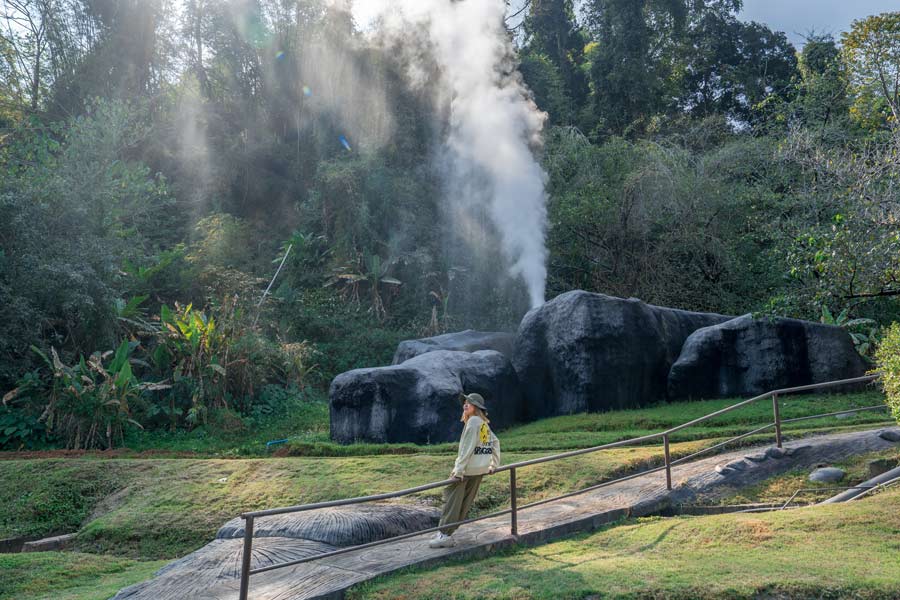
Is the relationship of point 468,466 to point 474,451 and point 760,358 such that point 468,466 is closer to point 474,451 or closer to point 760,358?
point 474,451

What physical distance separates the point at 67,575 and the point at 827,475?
906cm

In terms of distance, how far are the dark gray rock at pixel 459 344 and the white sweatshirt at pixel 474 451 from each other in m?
11.9

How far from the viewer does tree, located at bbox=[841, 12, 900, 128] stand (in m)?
21.3

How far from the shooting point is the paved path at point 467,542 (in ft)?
21.2

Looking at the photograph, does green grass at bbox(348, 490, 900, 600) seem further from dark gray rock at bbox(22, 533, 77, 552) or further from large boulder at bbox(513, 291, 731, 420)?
large boulder at bbox(513, 291, 731, 420)

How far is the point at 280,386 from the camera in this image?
20.9 meters

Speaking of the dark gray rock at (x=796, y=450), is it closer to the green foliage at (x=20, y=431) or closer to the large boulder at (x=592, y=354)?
the large boulder at (x=592, y=354)

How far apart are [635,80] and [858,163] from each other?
19.9 metres

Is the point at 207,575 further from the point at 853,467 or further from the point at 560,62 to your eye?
the point at 560,62

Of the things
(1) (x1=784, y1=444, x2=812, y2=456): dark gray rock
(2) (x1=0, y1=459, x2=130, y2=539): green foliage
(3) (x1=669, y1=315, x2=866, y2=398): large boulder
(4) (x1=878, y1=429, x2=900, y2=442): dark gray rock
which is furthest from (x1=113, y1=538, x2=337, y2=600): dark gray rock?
(3) (x1=669, y1=315, x2=866, y2=398): large boulder

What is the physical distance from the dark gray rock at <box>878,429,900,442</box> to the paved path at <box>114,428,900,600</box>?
115 millimetres

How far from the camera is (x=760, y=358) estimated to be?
16594mm

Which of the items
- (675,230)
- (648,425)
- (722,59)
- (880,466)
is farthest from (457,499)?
(722,59)

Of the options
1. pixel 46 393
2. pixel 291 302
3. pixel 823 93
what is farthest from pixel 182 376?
pixel 823 93
